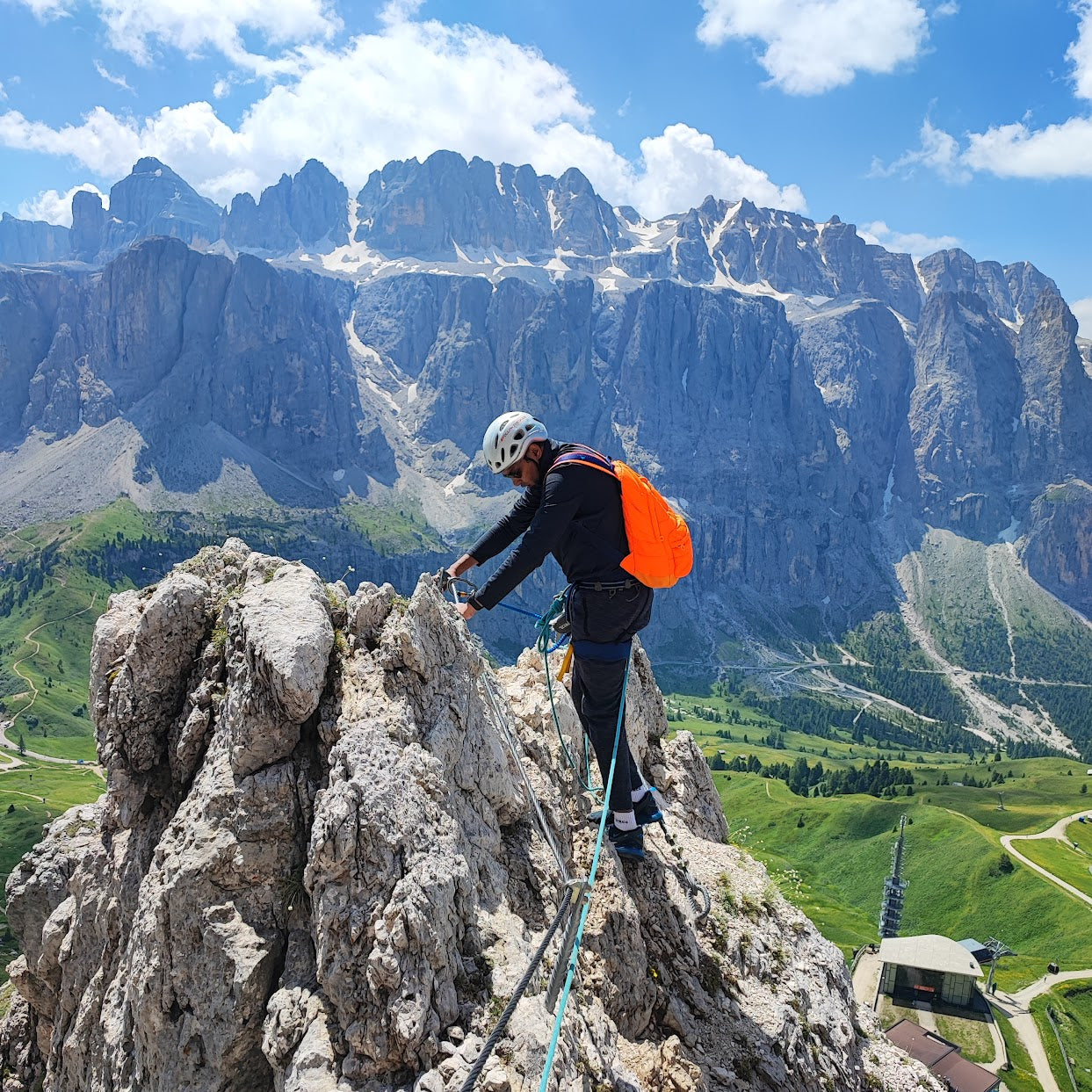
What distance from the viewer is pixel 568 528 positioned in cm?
931

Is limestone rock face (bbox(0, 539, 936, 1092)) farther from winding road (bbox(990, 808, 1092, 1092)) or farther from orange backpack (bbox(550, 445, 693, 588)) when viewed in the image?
winding road (bbox(990, 808, 1092, 1092))

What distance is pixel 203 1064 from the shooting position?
26.5ft

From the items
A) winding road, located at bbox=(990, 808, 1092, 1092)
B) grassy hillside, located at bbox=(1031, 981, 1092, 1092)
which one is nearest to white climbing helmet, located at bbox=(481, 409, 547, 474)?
winding road, located at bbox=(990, 808, 1092, 1092)

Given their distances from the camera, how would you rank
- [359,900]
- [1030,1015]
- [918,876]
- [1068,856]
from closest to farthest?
[359,900] < [1030,1015] < [918,876] < [1068,856]

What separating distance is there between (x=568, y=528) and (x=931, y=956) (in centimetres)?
7193

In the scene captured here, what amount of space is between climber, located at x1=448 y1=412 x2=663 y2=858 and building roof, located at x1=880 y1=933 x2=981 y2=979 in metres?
67.4

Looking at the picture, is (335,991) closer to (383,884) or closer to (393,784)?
(383,884)

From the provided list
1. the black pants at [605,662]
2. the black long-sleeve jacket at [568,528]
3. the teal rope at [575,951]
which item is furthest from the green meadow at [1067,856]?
the black long-sleeve jacket at [568,528]

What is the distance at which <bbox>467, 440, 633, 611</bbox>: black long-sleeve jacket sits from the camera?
29.8 ft

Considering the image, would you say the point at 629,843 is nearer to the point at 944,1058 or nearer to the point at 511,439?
the point at 511,439

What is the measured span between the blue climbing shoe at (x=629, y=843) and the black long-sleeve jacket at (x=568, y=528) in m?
4.08

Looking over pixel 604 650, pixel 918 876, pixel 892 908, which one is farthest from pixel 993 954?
pixel 604 650

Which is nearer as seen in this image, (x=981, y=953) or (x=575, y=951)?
(x=575, y=951)

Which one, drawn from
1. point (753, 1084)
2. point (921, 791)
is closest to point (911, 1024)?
point (753, 1084)
